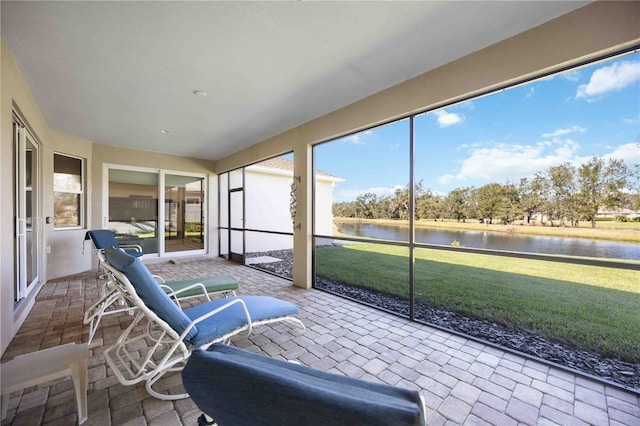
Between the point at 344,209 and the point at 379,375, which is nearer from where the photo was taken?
the point at 379,375

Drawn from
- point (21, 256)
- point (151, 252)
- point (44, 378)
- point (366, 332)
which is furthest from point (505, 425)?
point (151, 252)

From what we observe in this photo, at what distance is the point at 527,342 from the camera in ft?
10.3

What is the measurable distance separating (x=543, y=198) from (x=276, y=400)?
455 centimetres

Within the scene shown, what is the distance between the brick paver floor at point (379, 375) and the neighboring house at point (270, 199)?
5.40 m

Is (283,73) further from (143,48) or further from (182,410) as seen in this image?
(182,410)

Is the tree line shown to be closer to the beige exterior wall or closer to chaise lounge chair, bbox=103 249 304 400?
the beige exterior wall

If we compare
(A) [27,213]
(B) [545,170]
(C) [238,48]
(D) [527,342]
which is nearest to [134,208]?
(A) [27,213]

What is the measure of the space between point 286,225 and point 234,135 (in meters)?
4.97

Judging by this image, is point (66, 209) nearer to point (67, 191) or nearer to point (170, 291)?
point (67, 191)

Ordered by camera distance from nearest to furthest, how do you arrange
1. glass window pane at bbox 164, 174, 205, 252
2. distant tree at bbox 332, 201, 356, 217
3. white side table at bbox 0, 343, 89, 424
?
1. white side table at bbox 0, 343, 89, 424
2. distant tree at bbox 332, 201, 356, 217
3. glass window pane at bbox 164, 174, 205, 252

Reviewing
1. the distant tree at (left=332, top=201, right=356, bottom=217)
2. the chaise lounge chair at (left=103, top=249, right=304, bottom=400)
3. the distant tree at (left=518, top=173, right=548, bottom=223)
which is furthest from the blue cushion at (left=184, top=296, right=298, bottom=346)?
the distant tree at (left=518, top=173, right=548, bottom=223)

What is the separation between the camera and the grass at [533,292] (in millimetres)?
3299

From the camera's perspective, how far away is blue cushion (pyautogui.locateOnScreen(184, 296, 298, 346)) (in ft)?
6.85

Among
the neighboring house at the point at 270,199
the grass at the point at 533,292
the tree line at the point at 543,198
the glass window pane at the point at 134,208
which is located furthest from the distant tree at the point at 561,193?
the glass window pane at the point at 134,208
